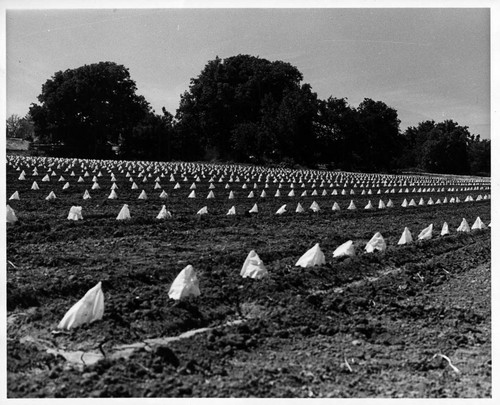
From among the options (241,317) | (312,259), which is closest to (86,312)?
(241,317)

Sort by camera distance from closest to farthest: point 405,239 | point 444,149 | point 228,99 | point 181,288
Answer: point 181,288
point 405,239
point 444,149
point 228,99

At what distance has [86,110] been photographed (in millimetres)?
58719

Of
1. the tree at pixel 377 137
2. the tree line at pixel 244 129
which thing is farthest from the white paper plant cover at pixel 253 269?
the tree at pixel 377 137

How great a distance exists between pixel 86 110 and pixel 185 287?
55.5 metres

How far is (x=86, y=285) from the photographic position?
7.82 m

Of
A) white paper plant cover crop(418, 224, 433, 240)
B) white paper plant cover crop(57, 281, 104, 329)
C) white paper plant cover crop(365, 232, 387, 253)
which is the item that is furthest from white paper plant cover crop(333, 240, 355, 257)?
white paper plant cover crop(57, 281, 104, 329)

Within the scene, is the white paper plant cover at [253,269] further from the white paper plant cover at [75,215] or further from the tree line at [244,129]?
the tree line at [244,129]

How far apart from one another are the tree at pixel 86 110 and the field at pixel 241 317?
45181 mm

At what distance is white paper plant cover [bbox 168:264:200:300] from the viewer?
7414 mm

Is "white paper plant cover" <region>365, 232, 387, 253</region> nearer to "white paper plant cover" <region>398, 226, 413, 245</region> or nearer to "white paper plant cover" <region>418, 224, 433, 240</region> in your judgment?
"white paper plant cover" <region>398, 226, 413, 245</region>

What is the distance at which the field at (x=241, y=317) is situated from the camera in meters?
5.50

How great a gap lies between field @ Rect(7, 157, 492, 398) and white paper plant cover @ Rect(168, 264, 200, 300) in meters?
0.17

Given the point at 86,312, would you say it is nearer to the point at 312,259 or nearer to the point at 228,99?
the point at 312,259
